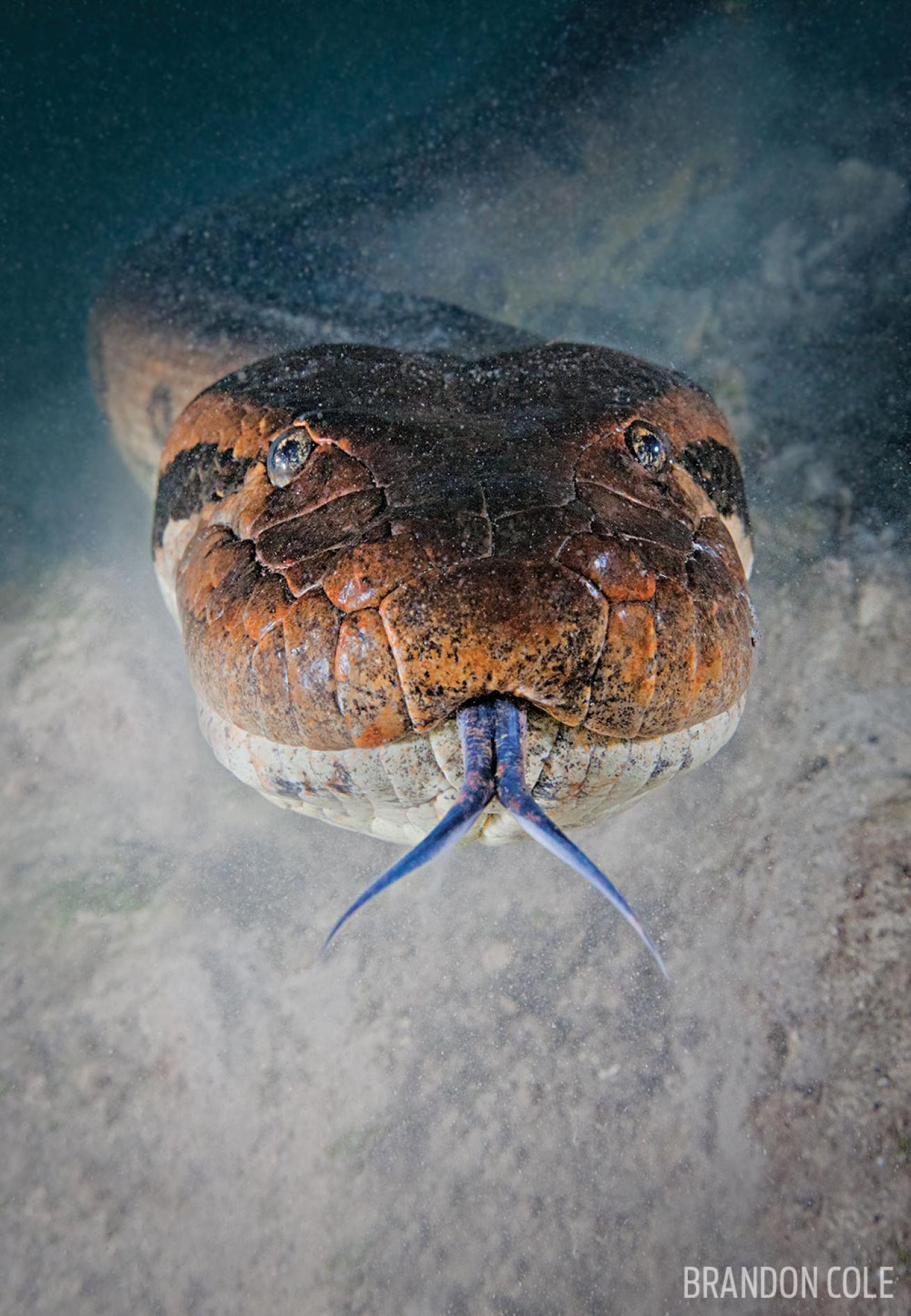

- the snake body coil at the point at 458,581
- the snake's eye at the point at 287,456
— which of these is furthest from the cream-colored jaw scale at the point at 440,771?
the snake's eye at the point at 287,456

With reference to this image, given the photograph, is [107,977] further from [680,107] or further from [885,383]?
[680,107]

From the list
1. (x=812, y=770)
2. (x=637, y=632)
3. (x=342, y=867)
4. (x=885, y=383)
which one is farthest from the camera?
(x=885, y=383)

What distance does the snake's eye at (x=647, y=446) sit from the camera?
2510 millimetres

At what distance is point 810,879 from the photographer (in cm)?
315

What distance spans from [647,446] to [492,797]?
133cm

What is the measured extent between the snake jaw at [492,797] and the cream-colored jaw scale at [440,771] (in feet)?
0.49

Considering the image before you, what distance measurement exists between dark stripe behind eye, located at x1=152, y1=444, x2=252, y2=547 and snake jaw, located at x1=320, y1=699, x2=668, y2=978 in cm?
140

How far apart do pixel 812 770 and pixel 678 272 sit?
4.92 metres

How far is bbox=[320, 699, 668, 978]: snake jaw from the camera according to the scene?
1.66 m

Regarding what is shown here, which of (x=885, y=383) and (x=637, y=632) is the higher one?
(x=637, y=632)

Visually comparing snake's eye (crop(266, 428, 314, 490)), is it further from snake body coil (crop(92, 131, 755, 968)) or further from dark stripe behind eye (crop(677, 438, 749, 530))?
dark stripe behind eye (crop(677, 438, 749, 530))

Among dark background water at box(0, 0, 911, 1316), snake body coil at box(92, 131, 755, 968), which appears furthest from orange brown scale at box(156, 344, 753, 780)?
dark background water at box(0, 0, 911, 1316)

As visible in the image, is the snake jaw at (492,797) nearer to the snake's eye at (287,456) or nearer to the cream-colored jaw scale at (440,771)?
the cream-colored jaw scale at (440,771)

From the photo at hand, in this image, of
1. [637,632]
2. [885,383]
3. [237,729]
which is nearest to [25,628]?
[237,729]
